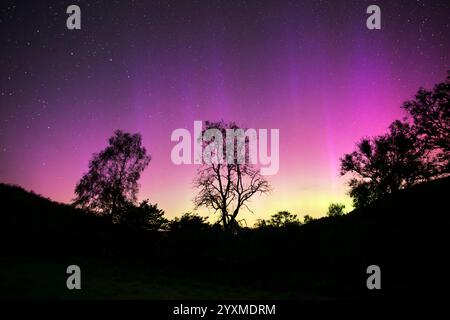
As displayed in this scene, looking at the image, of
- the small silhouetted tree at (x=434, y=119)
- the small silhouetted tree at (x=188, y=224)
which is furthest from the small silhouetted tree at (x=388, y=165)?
the small silhouetted tree at (x=188, y=224)

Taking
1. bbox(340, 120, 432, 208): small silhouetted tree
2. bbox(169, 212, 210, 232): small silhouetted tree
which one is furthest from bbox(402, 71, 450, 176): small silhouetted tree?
bbox(169, 212, 210, 232): small silhouetted tree

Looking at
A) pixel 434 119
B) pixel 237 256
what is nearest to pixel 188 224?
pixel 237 256

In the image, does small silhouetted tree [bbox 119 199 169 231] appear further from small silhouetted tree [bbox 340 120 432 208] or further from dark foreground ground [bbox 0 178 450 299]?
small silhouetted tree [bbox 340 120 432 208]

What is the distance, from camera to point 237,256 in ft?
68.7

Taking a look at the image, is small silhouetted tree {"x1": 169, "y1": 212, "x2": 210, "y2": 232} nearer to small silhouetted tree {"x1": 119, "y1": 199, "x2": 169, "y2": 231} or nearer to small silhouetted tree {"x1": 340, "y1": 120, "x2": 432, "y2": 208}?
small silhouetted tree {"x1": 119, "y1": 199, "x2": 169, "y2": 231}

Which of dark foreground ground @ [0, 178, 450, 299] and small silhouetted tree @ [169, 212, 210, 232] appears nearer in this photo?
dark foreground ground @ [0, 178, 450, 299]

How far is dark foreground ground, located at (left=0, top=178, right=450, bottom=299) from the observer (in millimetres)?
13172

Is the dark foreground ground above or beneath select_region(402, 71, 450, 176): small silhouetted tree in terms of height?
beneath

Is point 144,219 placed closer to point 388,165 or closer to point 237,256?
point 237,256

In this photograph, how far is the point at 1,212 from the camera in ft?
84.2

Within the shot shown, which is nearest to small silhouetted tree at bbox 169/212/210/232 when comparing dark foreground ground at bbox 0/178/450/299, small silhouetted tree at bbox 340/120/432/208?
dark foreground ground at bbox 0/178/450/299
